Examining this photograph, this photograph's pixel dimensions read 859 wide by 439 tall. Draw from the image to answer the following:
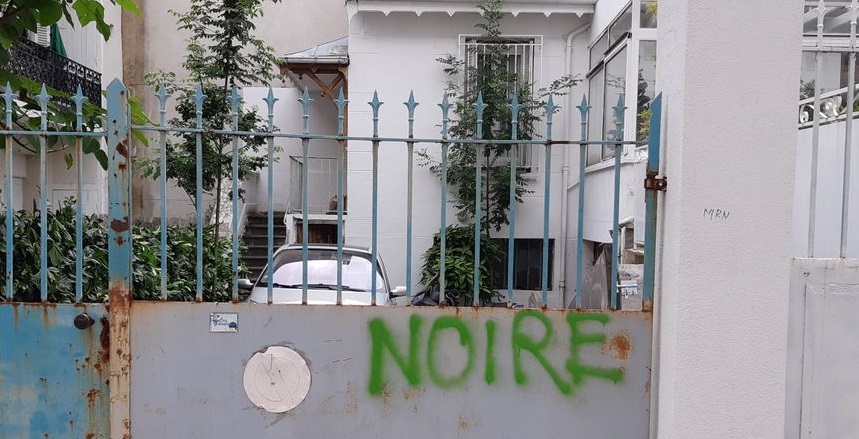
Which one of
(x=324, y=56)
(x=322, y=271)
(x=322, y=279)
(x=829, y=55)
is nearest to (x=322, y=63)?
(x=324, y=56)

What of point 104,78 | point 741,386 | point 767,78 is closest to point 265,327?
point 741,386

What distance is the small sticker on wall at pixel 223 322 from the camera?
11.0 feet

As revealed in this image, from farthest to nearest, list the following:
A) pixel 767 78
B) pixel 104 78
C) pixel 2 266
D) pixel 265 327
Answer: pixel 104 78 < pixel 2 266 < pixel 265 327 < pixel 767 78

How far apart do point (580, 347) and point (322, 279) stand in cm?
351

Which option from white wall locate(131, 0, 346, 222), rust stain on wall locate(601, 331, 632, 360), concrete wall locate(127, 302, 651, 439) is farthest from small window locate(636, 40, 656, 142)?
white wall locate(131, 0, 346, 222)

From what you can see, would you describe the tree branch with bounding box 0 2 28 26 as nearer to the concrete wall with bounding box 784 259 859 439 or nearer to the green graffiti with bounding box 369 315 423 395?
the green graffiti with bounding box 369 315 423 395

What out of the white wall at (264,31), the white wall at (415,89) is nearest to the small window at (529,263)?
the white wall at (415,89)

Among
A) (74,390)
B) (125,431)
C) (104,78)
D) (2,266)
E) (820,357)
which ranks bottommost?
(125,431)

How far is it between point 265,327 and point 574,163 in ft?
26.0

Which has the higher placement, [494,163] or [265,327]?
[494,163]

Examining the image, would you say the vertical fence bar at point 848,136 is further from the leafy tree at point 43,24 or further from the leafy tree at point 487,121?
the leafy tree at point 487,121

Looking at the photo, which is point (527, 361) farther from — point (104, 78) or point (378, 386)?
point (104, 78)

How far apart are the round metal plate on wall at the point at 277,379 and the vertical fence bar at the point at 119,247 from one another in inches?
24.7

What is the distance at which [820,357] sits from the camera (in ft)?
11.1
